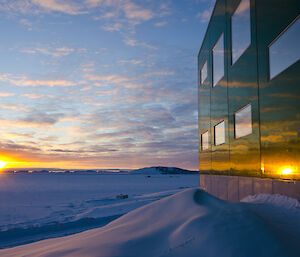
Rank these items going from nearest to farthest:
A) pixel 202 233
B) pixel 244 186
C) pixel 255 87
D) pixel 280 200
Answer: pixel 202 233 → pixel 280 200 → pixel 255 87 → pixel 244 186

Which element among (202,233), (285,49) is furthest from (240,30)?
(202,233)

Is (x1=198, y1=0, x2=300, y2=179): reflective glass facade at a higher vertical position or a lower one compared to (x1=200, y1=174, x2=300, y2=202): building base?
higher

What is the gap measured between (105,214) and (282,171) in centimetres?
1045

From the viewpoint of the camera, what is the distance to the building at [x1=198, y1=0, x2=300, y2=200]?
5730mm

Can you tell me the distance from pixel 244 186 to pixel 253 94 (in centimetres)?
290

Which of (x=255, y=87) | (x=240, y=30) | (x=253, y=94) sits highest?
(x=240, y=30)

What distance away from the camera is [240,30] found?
28.7 ft

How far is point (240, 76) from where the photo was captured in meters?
8.79

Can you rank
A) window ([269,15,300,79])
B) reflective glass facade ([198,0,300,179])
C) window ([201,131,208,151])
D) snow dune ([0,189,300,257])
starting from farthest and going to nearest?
window ([201,131,208,151]) → reflective glass facade ([198,0,300,179]) → window ([269,15,300,79]) → snow dune ([0,189,300,257])

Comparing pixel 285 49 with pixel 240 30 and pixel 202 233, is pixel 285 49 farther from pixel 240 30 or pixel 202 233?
pixel 202 233

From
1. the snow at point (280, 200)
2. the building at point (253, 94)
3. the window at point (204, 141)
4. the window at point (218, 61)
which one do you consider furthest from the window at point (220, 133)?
the snow at point (280, 200)

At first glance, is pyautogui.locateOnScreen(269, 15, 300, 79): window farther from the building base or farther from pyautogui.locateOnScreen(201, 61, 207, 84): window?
pyautogui.locateOnScreen(201, 61, 207, 84): window

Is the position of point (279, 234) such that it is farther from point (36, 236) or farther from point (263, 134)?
point (36, 236)

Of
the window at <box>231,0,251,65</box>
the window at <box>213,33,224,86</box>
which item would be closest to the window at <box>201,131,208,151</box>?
the window at <box>213,33,224,86</box>
